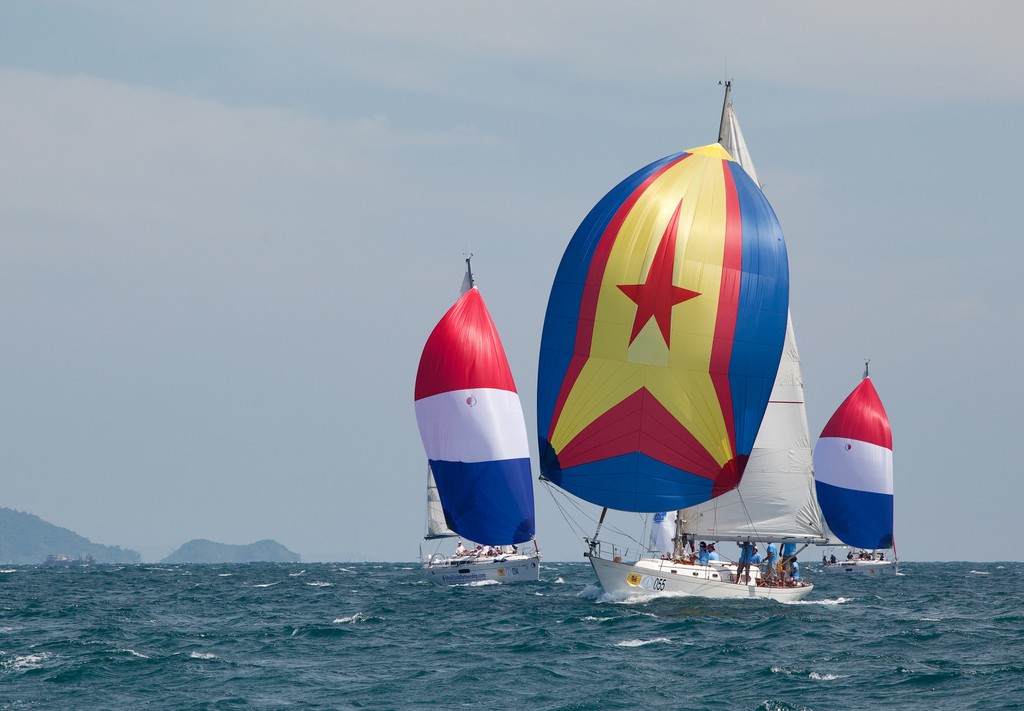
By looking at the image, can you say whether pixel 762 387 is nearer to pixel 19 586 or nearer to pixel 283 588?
pixel 283 588

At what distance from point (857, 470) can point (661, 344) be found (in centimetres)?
3444

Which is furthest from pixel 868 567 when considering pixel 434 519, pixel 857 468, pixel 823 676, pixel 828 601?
pixel 823 676

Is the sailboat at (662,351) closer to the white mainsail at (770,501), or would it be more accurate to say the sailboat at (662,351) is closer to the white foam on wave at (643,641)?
the white mainsail at (770,501)

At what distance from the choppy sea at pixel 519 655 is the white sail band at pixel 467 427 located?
527 cm

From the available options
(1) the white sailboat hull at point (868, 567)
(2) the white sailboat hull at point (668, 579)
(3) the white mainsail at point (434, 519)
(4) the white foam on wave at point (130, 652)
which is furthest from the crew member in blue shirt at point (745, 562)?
(1) the white sailboat hull at point (868, 567)

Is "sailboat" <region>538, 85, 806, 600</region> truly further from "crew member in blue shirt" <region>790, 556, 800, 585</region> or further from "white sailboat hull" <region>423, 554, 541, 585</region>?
"white sailboat hull" <region>423, 554, 541, 585</region>

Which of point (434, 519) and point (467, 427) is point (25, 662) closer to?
point (467, 427)

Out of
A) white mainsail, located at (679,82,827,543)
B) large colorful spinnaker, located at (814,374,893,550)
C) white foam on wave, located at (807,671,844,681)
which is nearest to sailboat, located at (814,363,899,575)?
large colorful spinnaker, located at (814,374,893,550)

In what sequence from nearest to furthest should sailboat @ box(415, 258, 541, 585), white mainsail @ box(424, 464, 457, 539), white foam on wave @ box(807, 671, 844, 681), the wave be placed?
1. white foam on wave @ box(807, 671, 844, 681)
2. the wave
3. sailboat @ box(415, 258, 541, 585)
4. white mainsail @ box(424, 464, 457, 539)

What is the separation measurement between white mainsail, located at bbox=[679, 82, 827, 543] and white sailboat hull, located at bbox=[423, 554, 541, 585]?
1533 cm

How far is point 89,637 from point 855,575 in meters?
56.3

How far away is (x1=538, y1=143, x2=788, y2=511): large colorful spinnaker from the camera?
3506 cm

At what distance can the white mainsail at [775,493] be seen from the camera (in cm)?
3919

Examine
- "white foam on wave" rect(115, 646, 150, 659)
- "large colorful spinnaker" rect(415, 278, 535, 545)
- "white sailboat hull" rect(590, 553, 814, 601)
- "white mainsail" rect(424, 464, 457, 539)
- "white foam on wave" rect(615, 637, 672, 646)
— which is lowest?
"white foam on wave" rect(115, 646, 150, 659)
